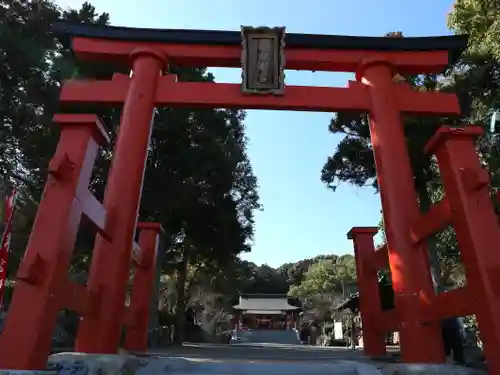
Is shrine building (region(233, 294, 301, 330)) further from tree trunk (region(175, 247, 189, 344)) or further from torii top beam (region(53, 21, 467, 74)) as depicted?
torii top beam (region(53, 21, 467, 74))

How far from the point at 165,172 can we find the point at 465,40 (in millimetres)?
11443

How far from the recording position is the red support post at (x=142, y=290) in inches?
280

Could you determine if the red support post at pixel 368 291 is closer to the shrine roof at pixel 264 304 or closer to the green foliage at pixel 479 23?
the green foliage at pixel 479 23

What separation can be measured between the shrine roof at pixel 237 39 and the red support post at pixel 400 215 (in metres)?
0.38

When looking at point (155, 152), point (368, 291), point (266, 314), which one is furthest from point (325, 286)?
point (368, 291)

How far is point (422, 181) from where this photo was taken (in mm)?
14828

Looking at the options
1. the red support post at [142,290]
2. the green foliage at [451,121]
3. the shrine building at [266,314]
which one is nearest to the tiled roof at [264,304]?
the shrine building at [266,314]

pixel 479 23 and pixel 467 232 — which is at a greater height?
A: pixel 479 23

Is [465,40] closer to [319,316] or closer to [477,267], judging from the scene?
[477,267]

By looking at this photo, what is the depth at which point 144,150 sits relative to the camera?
244 inches

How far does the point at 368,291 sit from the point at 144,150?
13.9 feet

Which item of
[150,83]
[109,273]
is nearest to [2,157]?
[150,83]

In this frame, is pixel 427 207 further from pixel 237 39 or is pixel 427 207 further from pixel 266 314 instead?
pixel 266 314

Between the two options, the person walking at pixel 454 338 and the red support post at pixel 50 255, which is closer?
the red support post at pixel 50 255
